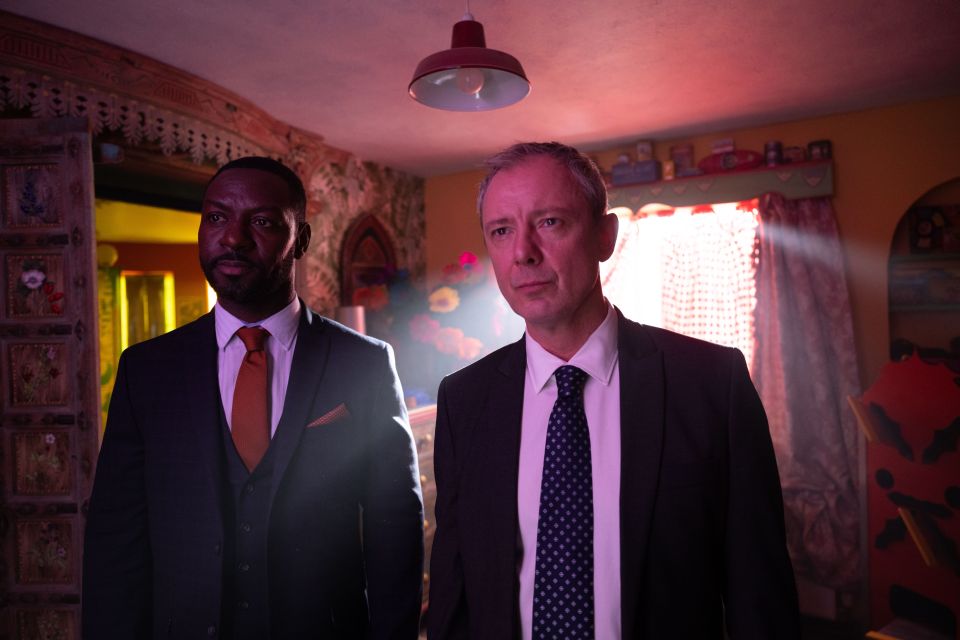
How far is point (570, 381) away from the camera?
1.21 m

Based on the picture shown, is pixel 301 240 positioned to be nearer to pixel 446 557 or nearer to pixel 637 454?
pixel 446 557

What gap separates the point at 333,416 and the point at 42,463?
5.39 ft

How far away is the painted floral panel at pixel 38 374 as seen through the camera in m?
2.33

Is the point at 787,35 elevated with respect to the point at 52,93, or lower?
elevated

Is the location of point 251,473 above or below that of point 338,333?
below

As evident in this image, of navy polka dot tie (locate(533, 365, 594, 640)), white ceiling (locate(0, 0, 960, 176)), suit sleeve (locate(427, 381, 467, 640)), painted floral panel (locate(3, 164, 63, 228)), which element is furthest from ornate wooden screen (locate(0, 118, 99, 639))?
navy polka dot tie (locate(533, 365, 594, 640))

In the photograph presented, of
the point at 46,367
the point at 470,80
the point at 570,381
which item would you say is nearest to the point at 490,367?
the point at 570,381

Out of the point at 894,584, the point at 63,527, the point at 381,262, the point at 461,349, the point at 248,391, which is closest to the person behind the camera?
the point at 248,391

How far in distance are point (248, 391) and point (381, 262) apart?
3.60m

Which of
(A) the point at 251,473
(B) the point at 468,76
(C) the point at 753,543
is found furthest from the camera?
(B) the point at 468,76

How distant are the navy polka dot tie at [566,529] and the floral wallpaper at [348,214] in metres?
3.22

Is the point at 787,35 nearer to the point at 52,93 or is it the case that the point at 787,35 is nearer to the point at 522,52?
the point at 522,52

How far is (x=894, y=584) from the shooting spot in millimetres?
2869

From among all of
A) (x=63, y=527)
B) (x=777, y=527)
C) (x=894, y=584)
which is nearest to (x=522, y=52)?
(x=777, y=527)
